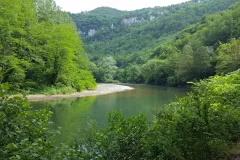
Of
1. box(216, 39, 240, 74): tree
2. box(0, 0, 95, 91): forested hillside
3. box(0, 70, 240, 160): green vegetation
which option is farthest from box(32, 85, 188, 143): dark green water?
box(216, 39, 240, 74): tree

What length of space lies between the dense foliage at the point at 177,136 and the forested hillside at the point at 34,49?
28.2 m

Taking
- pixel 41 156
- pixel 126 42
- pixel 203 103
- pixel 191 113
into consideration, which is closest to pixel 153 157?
pixel 191 113

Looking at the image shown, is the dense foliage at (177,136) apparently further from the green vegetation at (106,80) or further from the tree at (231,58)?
the tree at (231,58)

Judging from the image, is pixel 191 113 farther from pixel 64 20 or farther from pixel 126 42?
pixel 126 42

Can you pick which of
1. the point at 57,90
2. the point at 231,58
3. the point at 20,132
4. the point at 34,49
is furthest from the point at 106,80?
Result: the point at 20,132

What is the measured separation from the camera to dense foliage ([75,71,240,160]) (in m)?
6.69

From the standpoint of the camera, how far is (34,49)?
38.8 meters

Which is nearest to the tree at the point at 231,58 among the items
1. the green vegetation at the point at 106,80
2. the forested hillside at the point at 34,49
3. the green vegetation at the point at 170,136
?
the green vegetation at the point at 106,80

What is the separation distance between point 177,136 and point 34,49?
35.8m

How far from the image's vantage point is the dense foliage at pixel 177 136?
6691 millimetres

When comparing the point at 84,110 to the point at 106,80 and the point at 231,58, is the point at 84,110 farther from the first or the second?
the point at 106,80

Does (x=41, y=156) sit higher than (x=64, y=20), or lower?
lower

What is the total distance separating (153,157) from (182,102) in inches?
77.3

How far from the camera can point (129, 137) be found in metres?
7.34
